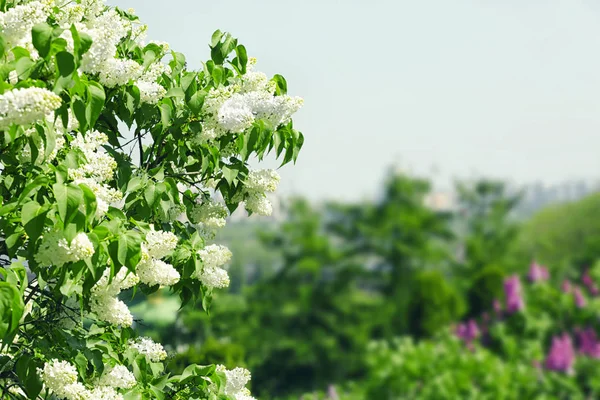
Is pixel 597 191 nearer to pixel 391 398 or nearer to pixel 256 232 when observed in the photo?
pixel 256 232

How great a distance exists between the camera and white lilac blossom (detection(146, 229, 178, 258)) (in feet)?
10.4

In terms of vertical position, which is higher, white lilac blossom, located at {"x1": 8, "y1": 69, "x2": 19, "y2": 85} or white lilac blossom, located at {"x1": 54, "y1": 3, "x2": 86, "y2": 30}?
white lilac blossom, located at {"x1": 54, "y1": 3, "x2": 86, "y2": 30}

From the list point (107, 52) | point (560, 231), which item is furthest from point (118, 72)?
point (560, 231)

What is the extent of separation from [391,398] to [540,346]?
3339 mm

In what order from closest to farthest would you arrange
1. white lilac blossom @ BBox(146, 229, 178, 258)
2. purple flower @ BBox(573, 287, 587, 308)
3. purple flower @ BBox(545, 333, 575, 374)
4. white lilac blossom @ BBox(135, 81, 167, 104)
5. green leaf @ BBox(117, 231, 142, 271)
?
green leaf @ BBox(117, 231, 142, 271) < white lilac blossom @ BBox(146, 229, 178, 258) < white lilac blossom @ BBox(135, 81, 167, 104) < purple flower @ BBox(545, 333, 575, 374) < purple flower @ BBox(573, 287, 587, 308)

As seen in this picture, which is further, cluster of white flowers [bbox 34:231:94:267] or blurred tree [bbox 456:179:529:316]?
blurred tree [bbox 456:179:529:316]

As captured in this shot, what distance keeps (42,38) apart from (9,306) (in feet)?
2.92

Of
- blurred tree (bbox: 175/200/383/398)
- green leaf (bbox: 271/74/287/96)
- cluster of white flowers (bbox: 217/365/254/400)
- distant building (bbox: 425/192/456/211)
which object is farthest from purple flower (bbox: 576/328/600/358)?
distant building (bbox: 425/192/456/211)

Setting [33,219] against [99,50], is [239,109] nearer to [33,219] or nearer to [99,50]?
[99,50]

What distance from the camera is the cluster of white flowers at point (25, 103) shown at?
2.41m

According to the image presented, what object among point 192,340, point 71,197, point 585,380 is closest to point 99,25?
point 71,197

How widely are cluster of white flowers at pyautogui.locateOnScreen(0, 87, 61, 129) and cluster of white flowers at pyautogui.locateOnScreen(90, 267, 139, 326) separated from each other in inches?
32.6

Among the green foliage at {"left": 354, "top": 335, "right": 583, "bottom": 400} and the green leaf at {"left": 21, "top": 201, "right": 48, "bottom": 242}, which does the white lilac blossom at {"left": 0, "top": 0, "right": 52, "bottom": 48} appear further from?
the green foliage at {"left": 354, "top": 335, "right": 583, "bottom": 400}

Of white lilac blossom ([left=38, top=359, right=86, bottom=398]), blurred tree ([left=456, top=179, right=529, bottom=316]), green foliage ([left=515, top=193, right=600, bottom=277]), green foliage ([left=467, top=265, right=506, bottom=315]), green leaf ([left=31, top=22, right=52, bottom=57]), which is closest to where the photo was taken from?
green leaf ([left=31, top=22, right=52, bottom=57])
